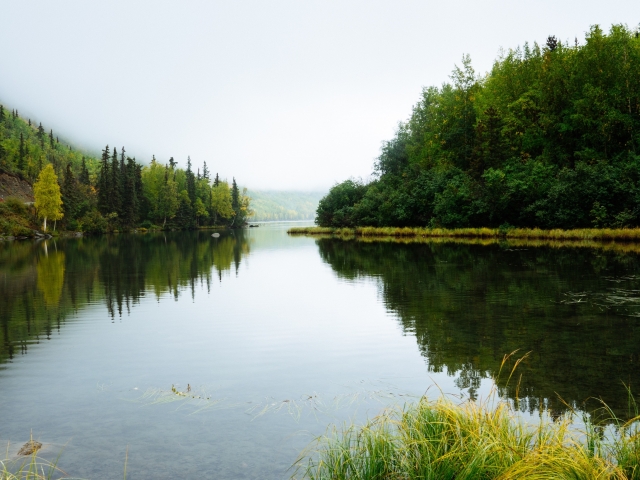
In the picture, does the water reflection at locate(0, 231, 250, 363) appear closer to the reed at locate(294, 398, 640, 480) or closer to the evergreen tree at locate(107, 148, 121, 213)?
the reed at locate(294, 398, 640, 480)

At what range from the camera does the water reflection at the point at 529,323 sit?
351 inches

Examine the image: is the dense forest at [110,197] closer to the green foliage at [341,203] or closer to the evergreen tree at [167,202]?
the evergreen tree at [167,202]

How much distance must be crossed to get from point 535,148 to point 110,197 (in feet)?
279

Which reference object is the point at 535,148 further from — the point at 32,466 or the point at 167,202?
the point at 167,202

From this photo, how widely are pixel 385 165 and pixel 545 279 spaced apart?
2641 inches

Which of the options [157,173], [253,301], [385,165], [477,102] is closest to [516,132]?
[477,102]

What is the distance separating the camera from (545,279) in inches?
866

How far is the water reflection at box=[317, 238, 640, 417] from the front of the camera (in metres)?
8.91

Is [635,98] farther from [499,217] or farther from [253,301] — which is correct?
[253,301]

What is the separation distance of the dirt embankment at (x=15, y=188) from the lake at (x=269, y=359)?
91121 mm

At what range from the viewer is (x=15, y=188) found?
106000mm

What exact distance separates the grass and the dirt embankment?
225 feet

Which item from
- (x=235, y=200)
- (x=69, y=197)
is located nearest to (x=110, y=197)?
(x=69, y=197)

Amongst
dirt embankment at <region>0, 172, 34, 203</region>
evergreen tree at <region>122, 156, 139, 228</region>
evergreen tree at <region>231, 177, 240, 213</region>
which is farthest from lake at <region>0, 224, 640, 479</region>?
evergreen tree at <region>231, 177, 240, 213</region>
